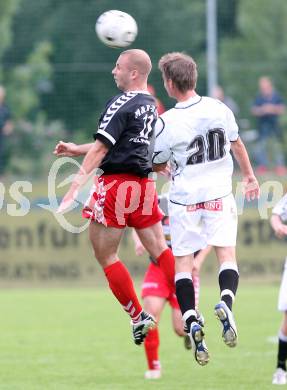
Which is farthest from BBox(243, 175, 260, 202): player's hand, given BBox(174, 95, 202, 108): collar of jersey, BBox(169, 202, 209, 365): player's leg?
BBox(174, 95, 202, 108): collar of jersey

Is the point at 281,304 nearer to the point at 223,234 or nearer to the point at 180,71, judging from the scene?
the point at 223,234

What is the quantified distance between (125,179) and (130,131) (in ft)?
1.21

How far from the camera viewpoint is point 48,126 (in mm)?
21156

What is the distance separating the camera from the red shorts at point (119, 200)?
29.0 feet

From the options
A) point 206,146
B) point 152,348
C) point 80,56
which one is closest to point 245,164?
point 206,146

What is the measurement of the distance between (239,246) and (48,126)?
4.62 meters

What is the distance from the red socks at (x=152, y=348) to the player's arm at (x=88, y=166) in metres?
2.09

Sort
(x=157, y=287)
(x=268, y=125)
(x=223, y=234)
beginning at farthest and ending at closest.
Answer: (x=268, y=125), (x=157, y=287), (x=223, y=234)

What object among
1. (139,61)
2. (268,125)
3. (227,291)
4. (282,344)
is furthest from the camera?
(268,125)

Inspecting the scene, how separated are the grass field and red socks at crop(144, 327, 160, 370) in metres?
0.13

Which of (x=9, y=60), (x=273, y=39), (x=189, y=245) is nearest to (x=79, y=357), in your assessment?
(x=189, y=245)

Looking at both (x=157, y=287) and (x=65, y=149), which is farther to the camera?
(x=157, y=287)

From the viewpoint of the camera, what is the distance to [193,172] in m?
8.43

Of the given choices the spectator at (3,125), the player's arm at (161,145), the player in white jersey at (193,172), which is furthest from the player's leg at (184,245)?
the spectator at (3,125)
